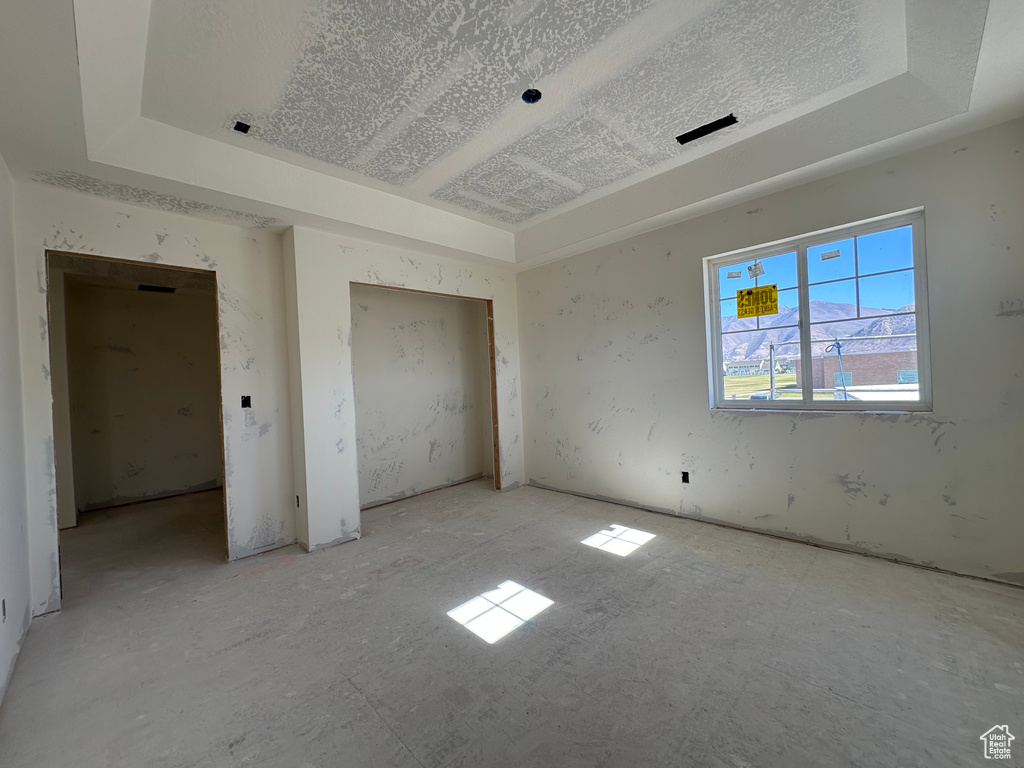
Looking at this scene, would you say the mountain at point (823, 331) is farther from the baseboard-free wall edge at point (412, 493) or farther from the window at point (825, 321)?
the baseboard-free wall edge at point (412, 493)

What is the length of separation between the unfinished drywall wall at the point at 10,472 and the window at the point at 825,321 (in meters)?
4.40

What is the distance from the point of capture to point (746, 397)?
3371 mm

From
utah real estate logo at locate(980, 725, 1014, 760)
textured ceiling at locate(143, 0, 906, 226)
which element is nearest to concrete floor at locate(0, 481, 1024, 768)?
utah real estate logo at locate(980, 725, 1014, 760)

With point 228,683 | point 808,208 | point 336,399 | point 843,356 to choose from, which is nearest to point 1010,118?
point 808,208

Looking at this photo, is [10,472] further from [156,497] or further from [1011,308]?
[1011,308]

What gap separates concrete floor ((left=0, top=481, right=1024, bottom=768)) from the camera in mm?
1463

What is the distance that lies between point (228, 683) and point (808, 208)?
436cm

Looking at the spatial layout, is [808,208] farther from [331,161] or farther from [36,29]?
[36,29]

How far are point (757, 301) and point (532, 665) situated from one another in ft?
9.92

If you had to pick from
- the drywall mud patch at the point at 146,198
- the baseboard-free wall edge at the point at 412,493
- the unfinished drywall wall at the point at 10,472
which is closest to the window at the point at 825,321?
the baseboard-free wall edge at the point at 412,493

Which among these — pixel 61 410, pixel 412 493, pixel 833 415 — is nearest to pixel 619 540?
pixel 833 415

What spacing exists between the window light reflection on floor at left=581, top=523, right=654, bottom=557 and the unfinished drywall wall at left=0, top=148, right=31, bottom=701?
3188 mm

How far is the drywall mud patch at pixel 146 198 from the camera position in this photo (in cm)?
240

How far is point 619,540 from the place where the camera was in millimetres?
3219
